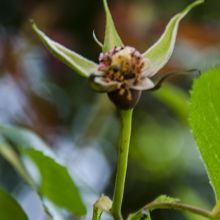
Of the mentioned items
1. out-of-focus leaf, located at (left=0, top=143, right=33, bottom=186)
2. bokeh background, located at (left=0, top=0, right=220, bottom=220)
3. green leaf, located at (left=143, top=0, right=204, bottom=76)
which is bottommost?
bokeh background, located at (left=0, top=0, right=220, bottom=220)

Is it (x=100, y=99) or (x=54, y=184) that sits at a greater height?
(x=54, y=184)

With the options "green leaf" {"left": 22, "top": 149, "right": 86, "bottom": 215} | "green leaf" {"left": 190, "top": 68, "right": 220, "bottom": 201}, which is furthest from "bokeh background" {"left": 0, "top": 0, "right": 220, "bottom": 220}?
"green leaf" {"left": 190, "top": 68, "right": 220, "bottom": 201}

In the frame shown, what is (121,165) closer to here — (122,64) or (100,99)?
(122,64)

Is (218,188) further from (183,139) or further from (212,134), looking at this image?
(183,139)

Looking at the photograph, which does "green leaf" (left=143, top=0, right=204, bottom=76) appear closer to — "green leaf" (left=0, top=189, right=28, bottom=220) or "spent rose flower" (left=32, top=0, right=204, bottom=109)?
"spent rose flower" (left=32, top=0, right=204, bottom=109)

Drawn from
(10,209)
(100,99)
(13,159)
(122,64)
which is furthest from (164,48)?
(100,99)

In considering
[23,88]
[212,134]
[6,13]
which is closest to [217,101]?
[212,134]

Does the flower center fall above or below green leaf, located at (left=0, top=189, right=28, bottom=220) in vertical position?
above
